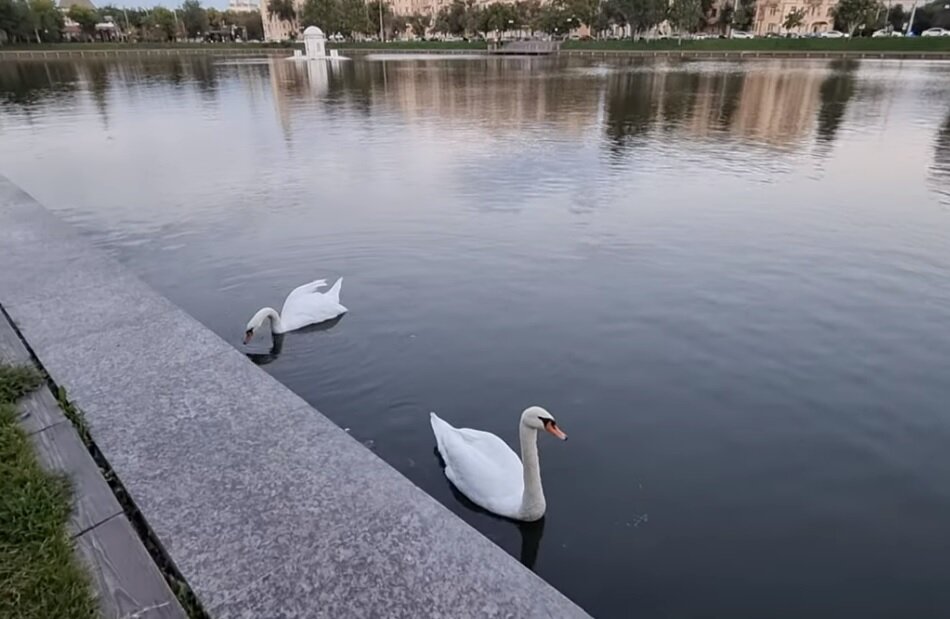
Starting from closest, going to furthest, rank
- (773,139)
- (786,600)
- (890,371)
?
(786,600) < (890,371) < (773,139)

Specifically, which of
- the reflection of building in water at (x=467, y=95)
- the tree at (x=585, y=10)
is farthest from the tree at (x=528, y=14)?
the reflection of building in water at (x=467, y=95)

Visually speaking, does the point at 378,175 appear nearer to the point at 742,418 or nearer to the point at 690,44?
the point at 742,418

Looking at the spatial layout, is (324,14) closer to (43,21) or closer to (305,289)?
(43,21)

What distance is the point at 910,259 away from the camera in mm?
8633

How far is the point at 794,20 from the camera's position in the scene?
96812mm

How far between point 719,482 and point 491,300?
3.59m

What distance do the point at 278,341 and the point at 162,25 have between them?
421ft

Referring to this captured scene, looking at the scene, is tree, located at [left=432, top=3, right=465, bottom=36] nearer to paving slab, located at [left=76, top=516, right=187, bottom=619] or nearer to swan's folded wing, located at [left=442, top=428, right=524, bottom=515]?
swan's folded wing, located at [left=442, top=428, right=524, bottom=515]

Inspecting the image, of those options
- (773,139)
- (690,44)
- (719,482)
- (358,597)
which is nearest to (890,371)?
(719,482)

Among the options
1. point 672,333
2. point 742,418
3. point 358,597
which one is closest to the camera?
point 358,597

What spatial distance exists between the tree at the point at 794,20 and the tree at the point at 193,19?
105m

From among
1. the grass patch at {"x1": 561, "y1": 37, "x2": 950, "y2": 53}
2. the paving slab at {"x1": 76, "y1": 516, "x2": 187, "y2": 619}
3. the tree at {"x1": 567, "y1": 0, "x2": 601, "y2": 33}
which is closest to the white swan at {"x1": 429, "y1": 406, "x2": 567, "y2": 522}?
Result: the paving slab at {"x1": 76, "y1": 516, "x2": 187, "y2": 619}

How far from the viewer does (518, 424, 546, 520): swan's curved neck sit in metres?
3.95

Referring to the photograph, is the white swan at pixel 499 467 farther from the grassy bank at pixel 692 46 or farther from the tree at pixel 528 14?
the tree at pixel 528 14
